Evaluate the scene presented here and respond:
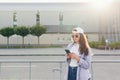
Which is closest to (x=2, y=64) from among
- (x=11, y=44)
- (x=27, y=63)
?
(x=27, y=63)

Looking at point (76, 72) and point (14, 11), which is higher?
point (14, 11)

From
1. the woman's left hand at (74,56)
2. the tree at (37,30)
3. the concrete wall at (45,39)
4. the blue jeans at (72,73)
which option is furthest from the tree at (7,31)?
the woman's left hand at (74,56)

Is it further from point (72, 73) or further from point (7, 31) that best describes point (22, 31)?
point (72, 73)

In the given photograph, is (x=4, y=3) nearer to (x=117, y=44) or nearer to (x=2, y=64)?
(x=117, y=44)

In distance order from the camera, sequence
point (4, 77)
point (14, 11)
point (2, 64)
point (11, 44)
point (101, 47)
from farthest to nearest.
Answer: point (14, 11) → point (11, 44) → point (101, 47) → point (4, 77) → point (2, 64)

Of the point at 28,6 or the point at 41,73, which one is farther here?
the point at 28,6

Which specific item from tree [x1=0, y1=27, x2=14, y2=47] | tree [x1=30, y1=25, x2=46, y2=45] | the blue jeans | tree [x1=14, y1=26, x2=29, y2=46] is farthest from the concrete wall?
the blue jeans

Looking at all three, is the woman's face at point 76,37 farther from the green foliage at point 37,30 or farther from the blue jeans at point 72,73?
the green foliage at point 37,30

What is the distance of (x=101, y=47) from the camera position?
35656mm

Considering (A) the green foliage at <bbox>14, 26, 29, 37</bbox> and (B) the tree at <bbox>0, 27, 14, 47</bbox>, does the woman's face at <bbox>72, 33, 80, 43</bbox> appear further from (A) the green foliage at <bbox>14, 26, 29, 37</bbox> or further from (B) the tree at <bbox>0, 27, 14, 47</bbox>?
(B) the tree at <bbox>0, 27, 14, 47</bbox>

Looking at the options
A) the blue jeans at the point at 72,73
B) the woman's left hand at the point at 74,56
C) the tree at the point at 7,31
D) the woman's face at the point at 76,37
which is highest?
the tree at the point at 7,31

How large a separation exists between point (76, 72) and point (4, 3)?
37916mm

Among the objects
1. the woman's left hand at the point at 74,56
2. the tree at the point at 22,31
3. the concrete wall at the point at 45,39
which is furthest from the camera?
the concrete wall at the point at 45,39

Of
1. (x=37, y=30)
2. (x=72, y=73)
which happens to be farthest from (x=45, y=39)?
(x=72, y=73)
